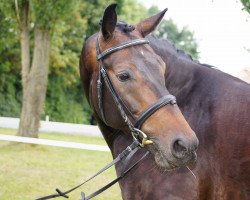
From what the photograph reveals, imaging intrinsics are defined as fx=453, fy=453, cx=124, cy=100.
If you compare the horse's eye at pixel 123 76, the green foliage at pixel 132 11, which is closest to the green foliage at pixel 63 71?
the green foliage at pixel 132 11

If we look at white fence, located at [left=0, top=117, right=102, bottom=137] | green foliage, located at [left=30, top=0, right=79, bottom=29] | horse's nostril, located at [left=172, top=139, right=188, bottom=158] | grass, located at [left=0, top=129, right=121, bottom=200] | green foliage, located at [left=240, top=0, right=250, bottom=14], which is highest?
horse's nostril, located at [left=172, top=139, right=188, bottom=158]

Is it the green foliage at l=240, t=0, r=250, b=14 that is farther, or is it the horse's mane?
the green foliage at l=240, t=0, r=250, b=14

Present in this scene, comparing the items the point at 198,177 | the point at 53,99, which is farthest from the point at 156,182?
the point at 53,99

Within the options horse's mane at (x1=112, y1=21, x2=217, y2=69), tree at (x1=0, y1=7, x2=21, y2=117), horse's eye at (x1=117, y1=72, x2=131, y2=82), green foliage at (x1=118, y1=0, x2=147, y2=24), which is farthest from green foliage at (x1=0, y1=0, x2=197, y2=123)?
horse's eye at (x1=117, y1=72, x2=131, y2=82)

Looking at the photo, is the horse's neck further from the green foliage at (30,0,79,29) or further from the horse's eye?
the green foliage at (30,0,79,29)

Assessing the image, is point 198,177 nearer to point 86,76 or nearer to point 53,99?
point 86,76

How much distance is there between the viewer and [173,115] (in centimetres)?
284

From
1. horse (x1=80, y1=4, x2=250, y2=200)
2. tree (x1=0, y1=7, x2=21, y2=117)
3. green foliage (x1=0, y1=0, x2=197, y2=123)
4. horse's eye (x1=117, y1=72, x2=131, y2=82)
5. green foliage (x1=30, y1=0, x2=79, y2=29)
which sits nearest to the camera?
horse (x1=80, y1=4, x2=250, y2=200)

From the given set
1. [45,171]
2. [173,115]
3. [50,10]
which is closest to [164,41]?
[173,115]

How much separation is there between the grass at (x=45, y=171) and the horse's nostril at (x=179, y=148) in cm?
562

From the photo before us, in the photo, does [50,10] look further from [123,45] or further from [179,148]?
[179,148]

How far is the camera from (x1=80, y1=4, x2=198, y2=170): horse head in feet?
9.09

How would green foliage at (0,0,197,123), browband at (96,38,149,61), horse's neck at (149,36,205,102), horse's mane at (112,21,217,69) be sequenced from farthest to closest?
green foliage at (0,0,197,123)
horse's neck at (149,36,205,102)
horse's mane at (112,21,217,69)
browband at (96,38,149,61)

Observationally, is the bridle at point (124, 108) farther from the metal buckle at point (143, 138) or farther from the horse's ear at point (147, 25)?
the horse's ear at point (147, 25)
